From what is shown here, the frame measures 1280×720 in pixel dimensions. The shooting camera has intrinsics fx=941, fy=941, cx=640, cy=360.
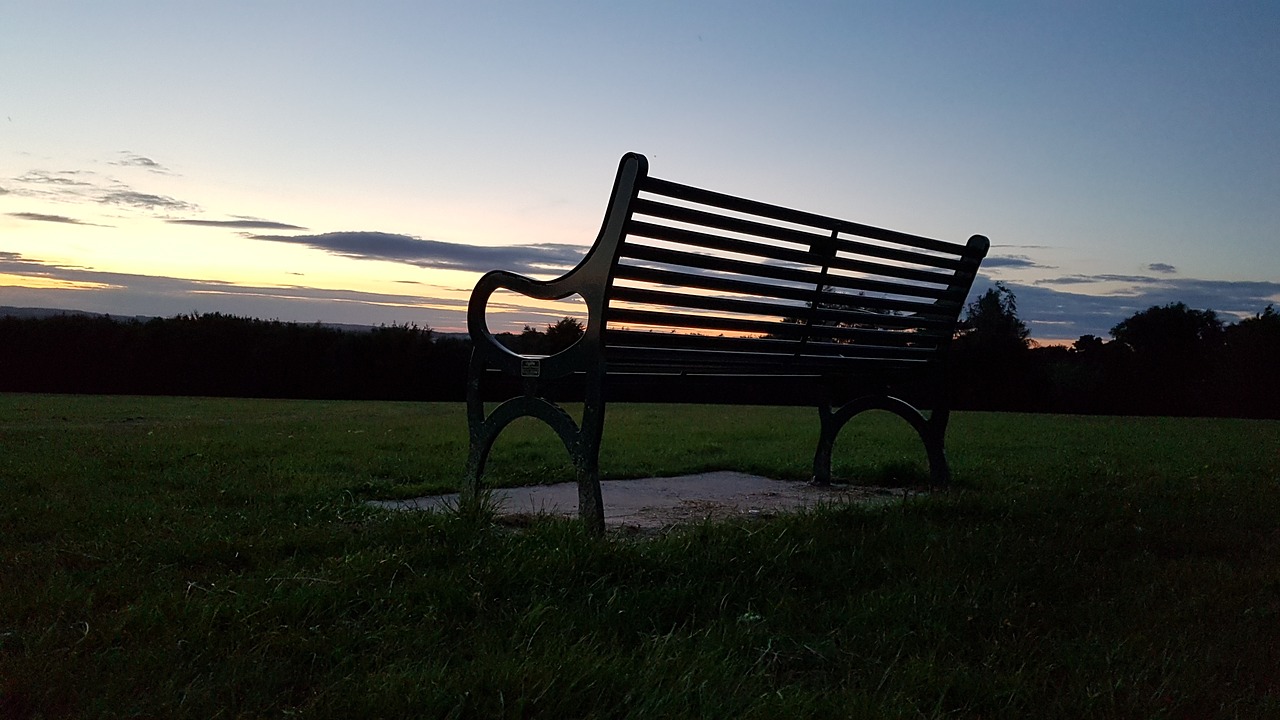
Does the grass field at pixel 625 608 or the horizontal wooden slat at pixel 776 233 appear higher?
the horizontal wooden slat at pixel 776 233

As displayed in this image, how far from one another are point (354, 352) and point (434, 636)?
22.0 m

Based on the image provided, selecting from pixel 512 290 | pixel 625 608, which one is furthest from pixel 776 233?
pixel 625 608

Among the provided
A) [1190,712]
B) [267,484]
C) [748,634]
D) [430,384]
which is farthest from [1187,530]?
[430,384]

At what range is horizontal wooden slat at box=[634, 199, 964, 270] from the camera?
13.3 ft

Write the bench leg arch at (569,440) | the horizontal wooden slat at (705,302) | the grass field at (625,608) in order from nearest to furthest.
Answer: the grass field at (625,608), the bench leg arch at (569,440), the horizontal wooden slat at (705,302)

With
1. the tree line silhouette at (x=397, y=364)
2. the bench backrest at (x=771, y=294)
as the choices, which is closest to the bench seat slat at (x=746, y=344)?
the bench backrest at (x=771, y=294)

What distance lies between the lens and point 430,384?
23.5 metres

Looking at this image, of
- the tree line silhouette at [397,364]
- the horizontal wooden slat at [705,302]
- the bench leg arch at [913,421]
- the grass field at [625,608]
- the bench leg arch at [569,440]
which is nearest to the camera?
the grass field at [625,608]

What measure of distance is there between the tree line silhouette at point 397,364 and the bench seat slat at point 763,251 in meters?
17.7

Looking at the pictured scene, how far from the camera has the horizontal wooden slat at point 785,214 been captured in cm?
406

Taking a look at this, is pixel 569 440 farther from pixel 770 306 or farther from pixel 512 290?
pixel 770 306

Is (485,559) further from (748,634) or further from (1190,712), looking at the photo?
(1190,712)

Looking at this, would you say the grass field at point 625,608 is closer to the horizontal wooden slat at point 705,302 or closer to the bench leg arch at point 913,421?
the bench leg arch at point 913,421

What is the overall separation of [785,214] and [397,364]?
20095 mm
